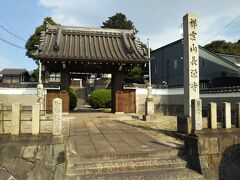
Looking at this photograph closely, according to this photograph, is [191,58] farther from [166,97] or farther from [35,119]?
[166,97]

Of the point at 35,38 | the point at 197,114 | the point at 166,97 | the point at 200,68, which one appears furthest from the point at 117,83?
the point at 35,38

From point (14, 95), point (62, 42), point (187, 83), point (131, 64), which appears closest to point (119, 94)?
point (131, 64)

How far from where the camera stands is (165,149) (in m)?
8.06

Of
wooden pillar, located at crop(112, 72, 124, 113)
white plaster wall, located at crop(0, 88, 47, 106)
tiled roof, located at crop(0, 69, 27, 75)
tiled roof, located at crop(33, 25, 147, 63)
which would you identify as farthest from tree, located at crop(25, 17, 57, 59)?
wooden pillar, located at crop(112, 72, 124, 113)

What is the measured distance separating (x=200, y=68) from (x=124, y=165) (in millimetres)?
26659

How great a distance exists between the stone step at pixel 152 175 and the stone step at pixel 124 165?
0.41 feet

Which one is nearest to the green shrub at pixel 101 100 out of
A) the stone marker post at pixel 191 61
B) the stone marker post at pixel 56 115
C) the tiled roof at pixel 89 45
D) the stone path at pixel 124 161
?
the tiled roof at pixel 89 45

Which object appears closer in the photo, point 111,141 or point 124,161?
point 124,161

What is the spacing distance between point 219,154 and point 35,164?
4757 millimetres

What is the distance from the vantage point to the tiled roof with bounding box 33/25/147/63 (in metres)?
18.0

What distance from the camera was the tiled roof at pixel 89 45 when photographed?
59.1 feet

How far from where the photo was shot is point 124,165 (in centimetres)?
721

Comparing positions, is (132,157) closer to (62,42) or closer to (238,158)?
(238,158)

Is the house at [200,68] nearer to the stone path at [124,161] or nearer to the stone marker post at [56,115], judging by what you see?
the stone path at [124,161]
